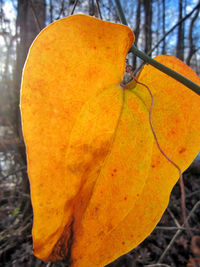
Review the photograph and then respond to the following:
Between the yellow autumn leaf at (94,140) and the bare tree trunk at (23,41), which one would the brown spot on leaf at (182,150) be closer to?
the yellow autumn leaf at (94,140)

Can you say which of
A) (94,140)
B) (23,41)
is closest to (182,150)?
(94,140)

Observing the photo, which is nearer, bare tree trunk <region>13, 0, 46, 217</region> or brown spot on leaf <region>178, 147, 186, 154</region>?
brown spot on leaf <region>178, 147, 186, 154</region>

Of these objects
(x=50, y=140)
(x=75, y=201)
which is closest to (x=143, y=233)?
(x=75, y=201)

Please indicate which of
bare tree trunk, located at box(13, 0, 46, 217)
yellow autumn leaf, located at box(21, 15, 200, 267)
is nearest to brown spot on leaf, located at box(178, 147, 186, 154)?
yellow autumn leaf, located at box(21, 15, 200, 267)

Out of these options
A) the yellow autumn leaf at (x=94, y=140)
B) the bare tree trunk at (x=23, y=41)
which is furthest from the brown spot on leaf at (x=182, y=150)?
the bare tree trunk at (x=23, y=41)

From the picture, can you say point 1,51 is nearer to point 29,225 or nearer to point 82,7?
point 82,7

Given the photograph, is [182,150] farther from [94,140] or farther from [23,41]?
[23,41]

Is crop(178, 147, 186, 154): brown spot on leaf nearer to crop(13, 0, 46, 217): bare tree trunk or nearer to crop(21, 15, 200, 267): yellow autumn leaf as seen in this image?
crop(21, 15, 200, 267): yellow autumn leaf

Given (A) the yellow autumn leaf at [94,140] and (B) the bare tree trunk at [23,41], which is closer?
(A) the yellow autumn leaf at [94,140]
